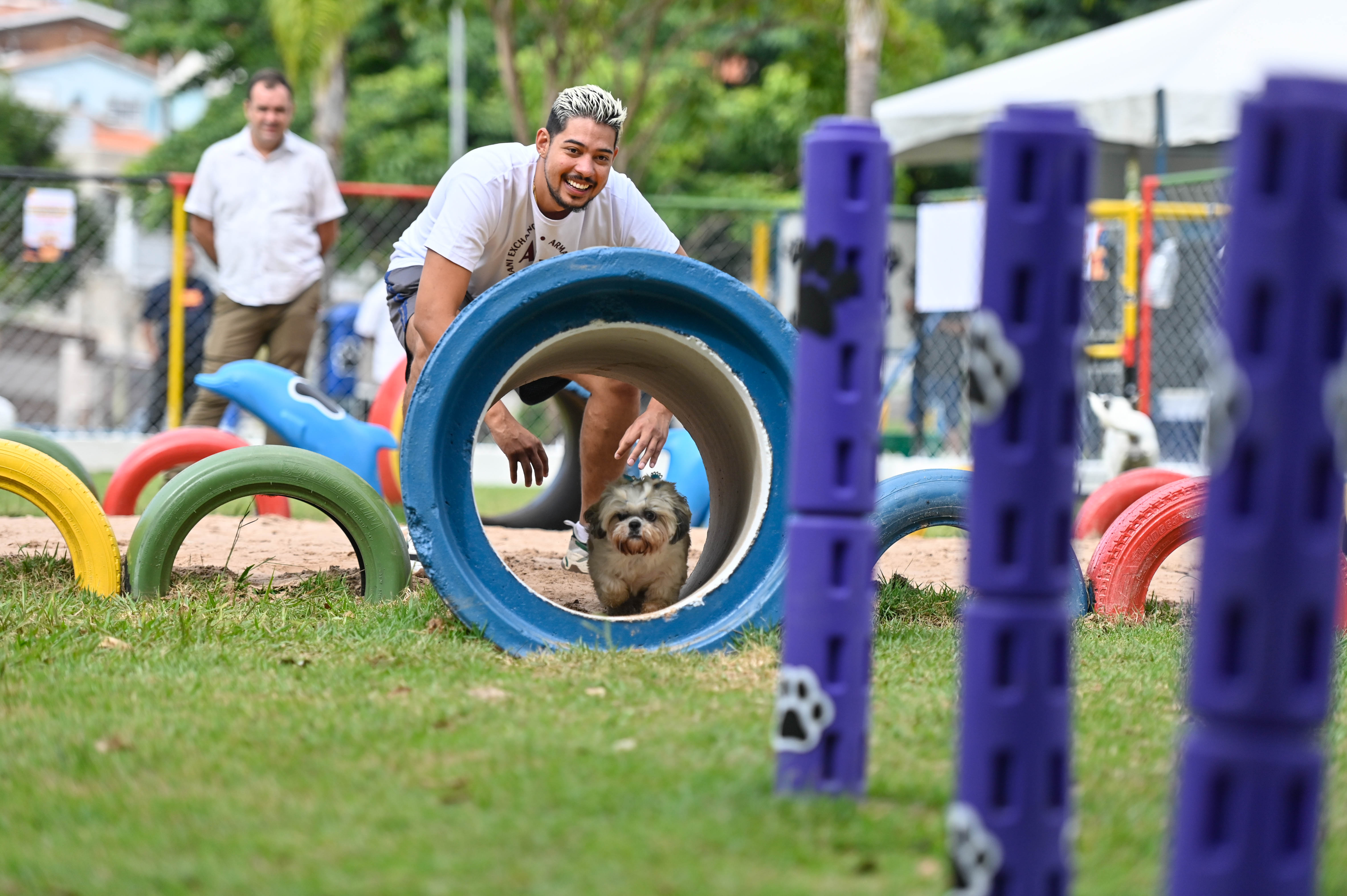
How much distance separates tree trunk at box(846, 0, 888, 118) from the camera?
14.0 metres

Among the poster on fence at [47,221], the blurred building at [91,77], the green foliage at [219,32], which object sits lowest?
the poster on fence at [47,221]

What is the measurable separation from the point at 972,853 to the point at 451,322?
3.06 m

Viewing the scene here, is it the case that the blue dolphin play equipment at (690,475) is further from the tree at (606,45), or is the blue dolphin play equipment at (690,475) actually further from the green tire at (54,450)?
the tree at (606,45)

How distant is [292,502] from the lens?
841cm

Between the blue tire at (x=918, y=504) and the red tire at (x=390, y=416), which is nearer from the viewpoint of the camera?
the blue tire at (x=918, y=504)

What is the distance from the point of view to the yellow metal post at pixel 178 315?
1084cm

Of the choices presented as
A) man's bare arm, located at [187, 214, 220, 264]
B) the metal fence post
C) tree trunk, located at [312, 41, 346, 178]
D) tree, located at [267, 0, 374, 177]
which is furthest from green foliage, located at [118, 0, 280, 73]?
man's bare arm, located at [187, 214, 220, 264]

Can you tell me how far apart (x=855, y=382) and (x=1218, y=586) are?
36.2 inches

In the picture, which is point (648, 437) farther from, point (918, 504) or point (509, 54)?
point (509, 54)

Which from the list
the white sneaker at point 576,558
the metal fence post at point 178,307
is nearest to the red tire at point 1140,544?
the white sneaker at point 576,558

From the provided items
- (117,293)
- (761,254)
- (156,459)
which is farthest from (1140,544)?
(117,293)

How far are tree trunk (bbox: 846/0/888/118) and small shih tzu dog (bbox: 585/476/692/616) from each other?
9.67m

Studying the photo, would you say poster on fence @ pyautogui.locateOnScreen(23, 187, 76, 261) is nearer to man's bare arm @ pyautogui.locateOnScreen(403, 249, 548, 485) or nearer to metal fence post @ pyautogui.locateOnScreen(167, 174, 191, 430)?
metal fence post @ pyautogui.locateOnScreen(167, 174, 191, 430)

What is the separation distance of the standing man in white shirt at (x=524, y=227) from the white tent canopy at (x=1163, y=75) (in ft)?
18.4
